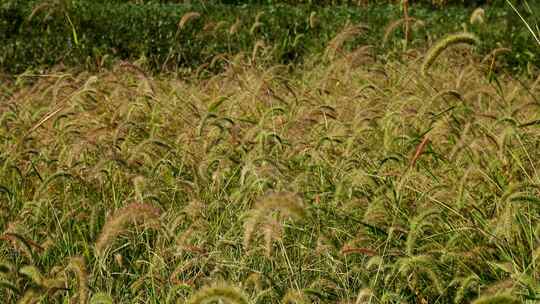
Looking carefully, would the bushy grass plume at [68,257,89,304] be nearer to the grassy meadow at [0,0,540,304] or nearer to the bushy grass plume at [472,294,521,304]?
the grassy meadow at [0,0,540,304]

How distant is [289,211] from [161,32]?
21.8ft

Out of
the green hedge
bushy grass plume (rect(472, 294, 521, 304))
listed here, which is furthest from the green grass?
the green hedge

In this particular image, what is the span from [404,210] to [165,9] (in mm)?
6326

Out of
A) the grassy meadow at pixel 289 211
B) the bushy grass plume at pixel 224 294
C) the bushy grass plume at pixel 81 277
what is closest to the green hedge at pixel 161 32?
the grassy meadow at pixel 289 211

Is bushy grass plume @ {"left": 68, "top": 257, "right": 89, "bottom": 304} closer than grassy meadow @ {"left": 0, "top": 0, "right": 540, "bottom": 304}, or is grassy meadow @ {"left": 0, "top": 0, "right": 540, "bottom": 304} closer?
bushy grass plume @ {"left": 68, "top": 257, "right": 89, "bottom": 304}

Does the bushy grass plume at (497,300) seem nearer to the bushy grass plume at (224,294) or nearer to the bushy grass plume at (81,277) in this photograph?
the bushy grass plume at (224,294)

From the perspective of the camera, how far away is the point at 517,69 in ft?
23.1

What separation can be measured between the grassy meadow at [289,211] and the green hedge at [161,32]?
3.47 m

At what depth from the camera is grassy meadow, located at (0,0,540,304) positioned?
235 cm

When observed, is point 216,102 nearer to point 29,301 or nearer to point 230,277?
point 230,277

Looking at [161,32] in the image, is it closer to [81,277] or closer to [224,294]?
[81,277]

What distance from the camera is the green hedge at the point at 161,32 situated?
785cm

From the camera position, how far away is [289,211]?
192 cm

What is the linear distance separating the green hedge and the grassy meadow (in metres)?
3.47
